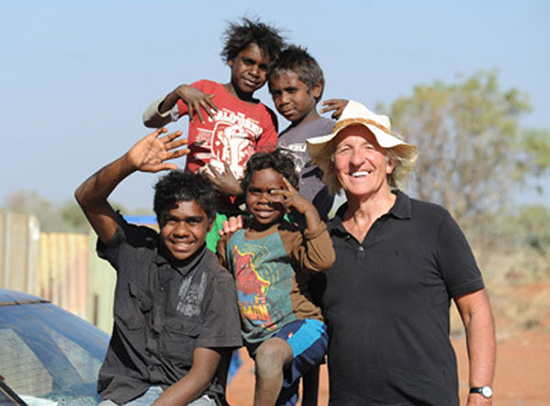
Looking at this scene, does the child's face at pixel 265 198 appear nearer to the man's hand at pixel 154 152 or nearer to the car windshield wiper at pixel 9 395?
the man's hand at pixel 154 152

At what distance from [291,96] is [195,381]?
184 centimetres

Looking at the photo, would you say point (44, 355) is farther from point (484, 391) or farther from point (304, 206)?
point (484, 391)

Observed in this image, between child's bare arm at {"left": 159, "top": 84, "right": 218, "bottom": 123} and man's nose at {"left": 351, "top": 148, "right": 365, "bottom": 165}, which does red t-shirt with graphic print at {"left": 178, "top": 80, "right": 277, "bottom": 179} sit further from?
man's nose at {"left": 351, "top": 148, "right": 365, "bottom": 165}

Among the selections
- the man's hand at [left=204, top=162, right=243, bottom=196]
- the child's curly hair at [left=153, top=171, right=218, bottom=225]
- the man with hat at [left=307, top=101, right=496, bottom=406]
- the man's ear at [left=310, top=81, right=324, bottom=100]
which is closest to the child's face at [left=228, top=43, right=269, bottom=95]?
the man's ear at [left=310, top=81, right=324, bottom=100]

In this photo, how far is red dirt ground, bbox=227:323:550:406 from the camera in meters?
9.40

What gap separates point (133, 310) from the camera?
10.6 feet

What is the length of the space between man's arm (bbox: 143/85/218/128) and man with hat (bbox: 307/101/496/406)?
3.07 ft

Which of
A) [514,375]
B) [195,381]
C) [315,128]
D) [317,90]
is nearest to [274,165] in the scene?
[315,128]

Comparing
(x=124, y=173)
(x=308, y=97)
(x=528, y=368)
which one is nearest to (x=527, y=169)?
(x=528, y=368)

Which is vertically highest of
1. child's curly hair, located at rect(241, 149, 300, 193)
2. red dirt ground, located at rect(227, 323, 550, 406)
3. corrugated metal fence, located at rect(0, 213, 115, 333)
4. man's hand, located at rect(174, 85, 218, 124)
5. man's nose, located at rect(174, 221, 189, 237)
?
man's hand, located at rect(174, 85, 218, 124)

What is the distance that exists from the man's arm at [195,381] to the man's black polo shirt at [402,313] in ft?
1.74

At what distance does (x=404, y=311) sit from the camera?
318 centimetres

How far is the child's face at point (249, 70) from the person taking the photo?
434 centimetres

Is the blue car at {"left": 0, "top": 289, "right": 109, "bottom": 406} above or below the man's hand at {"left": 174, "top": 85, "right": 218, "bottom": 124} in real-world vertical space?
below
